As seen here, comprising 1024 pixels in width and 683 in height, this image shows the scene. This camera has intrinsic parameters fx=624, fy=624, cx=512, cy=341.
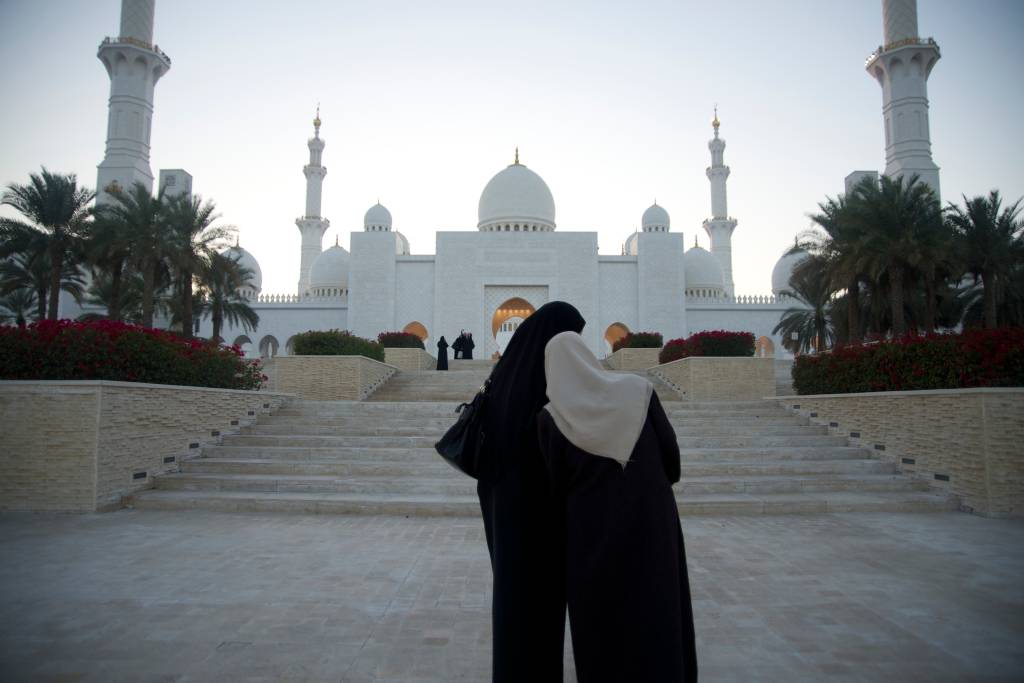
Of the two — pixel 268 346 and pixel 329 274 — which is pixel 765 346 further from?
pixel 268 346

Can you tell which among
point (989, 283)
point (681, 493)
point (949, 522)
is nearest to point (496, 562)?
point (681, 493)

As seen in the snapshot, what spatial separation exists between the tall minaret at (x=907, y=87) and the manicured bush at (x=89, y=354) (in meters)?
30.2

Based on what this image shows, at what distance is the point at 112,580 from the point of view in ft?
12.3

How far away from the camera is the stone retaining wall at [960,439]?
565 centimetres

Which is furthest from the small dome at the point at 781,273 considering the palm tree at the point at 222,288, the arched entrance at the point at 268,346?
the palm tree at the point at 222,288

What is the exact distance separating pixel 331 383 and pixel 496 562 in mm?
10336

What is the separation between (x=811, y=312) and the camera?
2300 centimetres

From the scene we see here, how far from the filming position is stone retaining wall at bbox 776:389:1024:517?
565 centimetres

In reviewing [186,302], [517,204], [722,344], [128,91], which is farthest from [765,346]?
[128,91]

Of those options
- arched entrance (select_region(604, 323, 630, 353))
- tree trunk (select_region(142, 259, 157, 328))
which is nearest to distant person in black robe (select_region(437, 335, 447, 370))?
tree trunk (select_region(142, 259, 157, 328))

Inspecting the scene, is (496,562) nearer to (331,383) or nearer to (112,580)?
(112,580)

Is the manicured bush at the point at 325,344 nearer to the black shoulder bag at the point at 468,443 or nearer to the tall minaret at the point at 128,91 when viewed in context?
the black shoulder bag at the point at 468,443

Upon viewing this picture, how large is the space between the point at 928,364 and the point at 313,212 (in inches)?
1361

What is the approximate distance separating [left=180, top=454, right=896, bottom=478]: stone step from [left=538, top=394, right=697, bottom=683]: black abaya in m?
4.89
